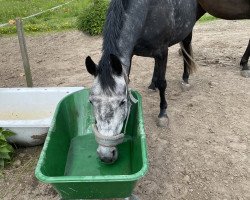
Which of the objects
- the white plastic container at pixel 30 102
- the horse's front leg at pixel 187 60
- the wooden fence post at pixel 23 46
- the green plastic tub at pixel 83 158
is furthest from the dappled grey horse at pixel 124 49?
the wooden fence post at pixel 23 46

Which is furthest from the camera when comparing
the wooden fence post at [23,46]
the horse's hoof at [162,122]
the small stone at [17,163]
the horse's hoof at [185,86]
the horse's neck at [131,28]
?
the horse's hoof at [185,86]

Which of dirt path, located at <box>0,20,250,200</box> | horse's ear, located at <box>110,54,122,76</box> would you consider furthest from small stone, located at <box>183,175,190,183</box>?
horse's ear, located at <box>110,54,122,76</box>

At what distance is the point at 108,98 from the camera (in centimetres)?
230

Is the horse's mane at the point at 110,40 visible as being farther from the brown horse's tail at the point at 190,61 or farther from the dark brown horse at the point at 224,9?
the brown horse's tail at the point at 190,61

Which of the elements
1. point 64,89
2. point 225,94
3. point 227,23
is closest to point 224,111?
point 225,94

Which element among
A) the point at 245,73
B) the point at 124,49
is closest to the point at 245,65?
the point at 245,73

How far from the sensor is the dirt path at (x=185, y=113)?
9.43 feet

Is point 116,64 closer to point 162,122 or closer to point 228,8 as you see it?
point 162,122

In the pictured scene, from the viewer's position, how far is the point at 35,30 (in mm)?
7008

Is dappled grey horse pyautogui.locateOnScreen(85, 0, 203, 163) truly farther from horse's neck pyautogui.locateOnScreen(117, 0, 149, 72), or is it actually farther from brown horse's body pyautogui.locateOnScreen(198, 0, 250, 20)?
brown horse's body pyautogui.locateOnScreen(198, 0, 250, 20)

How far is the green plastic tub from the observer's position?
2.06 metres

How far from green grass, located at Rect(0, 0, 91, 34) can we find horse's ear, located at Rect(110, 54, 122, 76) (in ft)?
16.5

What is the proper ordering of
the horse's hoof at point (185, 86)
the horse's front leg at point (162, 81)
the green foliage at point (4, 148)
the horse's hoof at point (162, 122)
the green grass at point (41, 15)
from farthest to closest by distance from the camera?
1. the green grass at point (41, 15)
2. the horse's hoof at point (185, 86)
3. the horse's hoof at point (162, 122)
4. the horse's front leg at point (162, 81)
5. the green foliage at point (4, 148)

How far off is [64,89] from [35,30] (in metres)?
3.82
